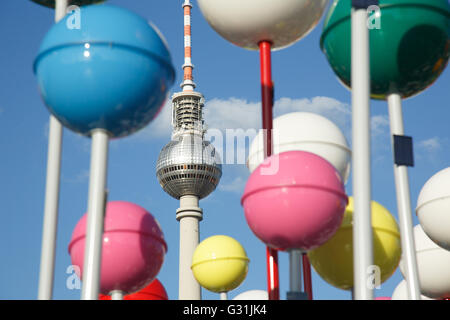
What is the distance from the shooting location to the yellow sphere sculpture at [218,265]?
1254 centimetres

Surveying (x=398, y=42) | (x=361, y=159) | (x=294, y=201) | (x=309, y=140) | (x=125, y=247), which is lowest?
(x=125, y=247)

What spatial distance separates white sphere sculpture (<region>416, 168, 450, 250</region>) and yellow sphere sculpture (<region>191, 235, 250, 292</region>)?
3276mm

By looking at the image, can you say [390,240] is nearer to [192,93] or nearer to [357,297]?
[357,297]

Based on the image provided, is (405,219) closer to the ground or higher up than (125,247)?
higher up

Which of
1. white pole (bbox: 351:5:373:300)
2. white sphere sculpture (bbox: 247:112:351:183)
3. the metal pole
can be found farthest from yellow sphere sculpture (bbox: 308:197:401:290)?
the metal pole

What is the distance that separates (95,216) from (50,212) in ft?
3.22

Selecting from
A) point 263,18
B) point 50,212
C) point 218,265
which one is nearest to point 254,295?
point 218,265

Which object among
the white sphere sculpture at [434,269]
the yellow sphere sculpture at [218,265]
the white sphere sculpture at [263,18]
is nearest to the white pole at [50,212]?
the white sphere sculpture at [263,18]

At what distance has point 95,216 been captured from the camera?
7887 millimetres

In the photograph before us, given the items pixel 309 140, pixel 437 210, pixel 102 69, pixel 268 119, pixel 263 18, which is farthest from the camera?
pixel 437 210

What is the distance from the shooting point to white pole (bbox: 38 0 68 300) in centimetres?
834

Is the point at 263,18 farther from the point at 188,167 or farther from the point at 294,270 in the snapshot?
the point at 188,167
